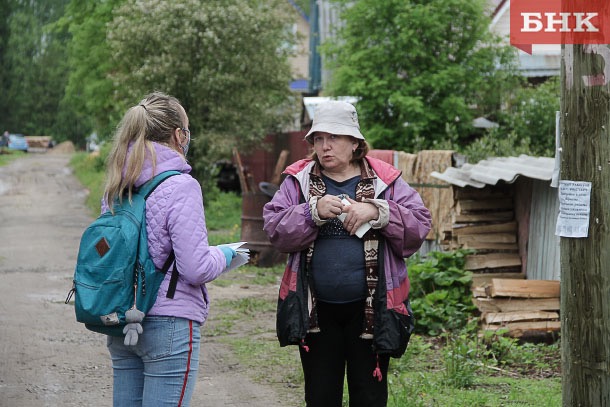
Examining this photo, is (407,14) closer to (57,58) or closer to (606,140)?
(606,140)

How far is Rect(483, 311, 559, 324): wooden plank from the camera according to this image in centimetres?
805

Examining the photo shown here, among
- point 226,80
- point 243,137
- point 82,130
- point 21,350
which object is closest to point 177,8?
point 226,80

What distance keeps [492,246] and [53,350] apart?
442 centimetres

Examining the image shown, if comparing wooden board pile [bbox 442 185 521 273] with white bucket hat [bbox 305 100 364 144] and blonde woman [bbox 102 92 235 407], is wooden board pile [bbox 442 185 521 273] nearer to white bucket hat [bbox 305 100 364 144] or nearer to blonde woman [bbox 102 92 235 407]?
white bucket hat [bbox 305 100 364 144]

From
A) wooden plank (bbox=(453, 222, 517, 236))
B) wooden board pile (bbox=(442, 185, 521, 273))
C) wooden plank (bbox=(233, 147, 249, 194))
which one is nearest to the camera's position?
wooden board pile (bbox=(442, 185, 521, 273))

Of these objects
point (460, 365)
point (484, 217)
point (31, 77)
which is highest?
point (31, 77)

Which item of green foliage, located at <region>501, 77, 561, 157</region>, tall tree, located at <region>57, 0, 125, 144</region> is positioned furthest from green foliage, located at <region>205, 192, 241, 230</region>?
green foliage, located at <region>501, 77, 561, 157</region>

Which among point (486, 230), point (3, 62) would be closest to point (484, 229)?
point (486, 230)

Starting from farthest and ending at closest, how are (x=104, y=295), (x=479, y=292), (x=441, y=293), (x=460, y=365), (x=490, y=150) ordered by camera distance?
(x=490, y=150) < (x=441, y=293) < (x=479, y=292) < (x=460, y=365) < (x=104, y=295)

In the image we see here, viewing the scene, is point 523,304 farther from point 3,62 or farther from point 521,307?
point 3,62

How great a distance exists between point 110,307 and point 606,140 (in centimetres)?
243

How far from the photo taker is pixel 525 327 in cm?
802

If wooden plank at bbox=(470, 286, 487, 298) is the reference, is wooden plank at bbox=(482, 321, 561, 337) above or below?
below

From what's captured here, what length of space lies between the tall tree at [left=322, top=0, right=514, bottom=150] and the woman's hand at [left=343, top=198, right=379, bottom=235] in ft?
36.9
